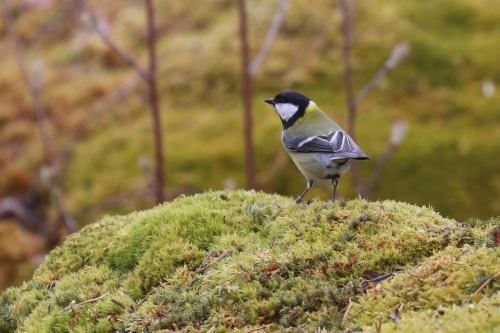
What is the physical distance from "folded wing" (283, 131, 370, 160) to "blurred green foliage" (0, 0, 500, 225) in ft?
9.66

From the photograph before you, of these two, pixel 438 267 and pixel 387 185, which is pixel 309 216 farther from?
pixel 387 185

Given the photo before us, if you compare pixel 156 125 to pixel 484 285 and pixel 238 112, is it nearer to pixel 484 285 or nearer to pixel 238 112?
pixel 238 112

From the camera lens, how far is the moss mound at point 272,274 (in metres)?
2.40

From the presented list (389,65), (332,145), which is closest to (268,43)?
(389,65)

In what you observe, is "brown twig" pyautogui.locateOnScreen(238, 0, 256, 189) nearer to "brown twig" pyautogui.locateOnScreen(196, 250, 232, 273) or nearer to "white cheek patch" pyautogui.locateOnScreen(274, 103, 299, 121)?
"white cheek patch" pyautogui.locateOnScreen(274, 103, 299, 121)

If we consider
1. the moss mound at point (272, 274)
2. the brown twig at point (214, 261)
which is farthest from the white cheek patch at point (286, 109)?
the brown twig at point (214, 261)

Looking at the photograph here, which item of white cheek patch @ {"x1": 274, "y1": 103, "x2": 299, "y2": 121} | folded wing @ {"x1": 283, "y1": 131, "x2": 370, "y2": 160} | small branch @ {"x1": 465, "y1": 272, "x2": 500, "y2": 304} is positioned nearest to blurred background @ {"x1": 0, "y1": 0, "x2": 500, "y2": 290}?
white cheek patch @ {"x1": 274, "y1": 103, "x2": 299, "y2": 121}

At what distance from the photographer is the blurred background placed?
7.06 meters

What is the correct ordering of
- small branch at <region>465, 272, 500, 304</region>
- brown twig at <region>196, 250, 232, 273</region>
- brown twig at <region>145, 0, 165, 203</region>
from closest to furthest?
small branch at <region>465, 272, 500, 304</region>
brown twig at <region>196, 250, 232, 273</region>
brown twig at <region>145, 0, 165, 203</region>

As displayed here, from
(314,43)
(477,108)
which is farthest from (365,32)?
(477,108)

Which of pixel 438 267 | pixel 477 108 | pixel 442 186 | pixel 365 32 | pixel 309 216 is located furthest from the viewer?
pixel 365 32

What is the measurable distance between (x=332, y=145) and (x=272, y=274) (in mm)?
→ 1476

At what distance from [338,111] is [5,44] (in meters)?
8.01

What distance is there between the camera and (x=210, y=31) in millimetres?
9469
